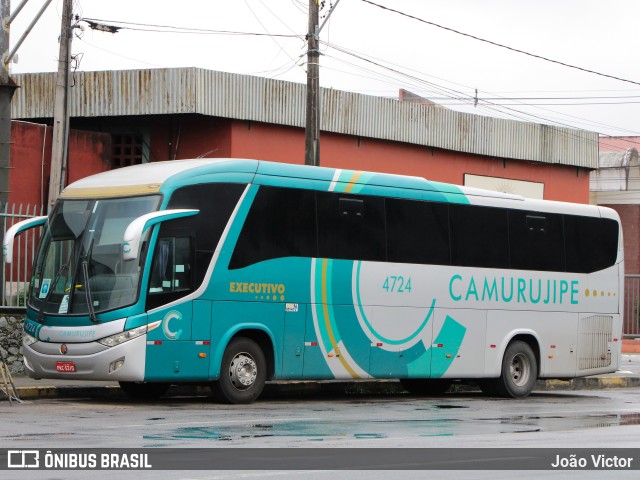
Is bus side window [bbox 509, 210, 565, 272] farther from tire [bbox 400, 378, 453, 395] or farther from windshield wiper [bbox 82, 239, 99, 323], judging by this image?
windshield wiper [bbox 82, 239, 99, 323]

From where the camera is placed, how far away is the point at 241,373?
17172 millimetres

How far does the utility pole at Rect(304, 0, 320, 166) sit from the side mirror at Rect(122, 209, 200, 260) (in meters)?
7.56

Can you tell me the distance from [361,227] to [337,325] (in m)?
1.54

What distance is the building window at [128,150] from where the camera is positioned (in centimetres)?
3219

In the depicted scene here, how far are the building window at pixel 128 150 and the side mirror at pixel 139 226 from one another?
1594 centimetres

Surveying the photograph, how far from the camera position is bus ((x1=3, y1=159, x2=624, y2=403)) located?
643 inches

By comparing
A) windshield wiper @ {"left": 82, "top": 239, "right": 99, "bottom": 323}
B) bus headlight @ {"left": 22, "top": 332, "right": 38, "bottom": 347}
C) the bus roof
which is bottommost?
bus headlight @ {"left": 22, "top": 332, "right": 38, "bottom": 347}

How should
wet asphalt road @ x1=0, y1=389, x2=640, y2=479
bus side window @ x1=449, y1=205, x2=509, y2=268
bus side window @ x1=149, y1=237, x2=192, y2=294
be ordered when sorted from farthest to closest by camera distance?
bus side window @ x1=449, y1=205, x2=509, y2=268 → bus side window @ x1=149, y1=237, x2=192, y2=294 → wet asphalt road @ x1=0, y1=389, x2=640, y2=479

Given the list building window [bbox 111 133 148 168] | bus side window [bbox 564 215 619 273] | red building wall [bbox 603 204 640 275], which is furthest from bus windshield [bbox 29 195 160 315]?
red building wall [bbox 603 204 640 275]

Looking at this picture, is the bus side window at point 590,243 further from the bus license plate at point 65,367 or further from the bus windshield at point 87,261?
the bus license plate at point 65,367

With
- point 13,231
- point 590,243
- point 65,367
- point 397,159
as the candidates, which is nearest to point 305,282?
point 65,367

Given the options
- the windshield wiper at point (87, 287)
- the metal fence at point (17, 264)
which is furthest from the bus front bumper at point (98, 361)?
the metal fence at point (17, 264)

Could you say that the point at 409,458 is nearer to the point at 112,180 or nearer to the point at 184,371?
the point at 184,371
